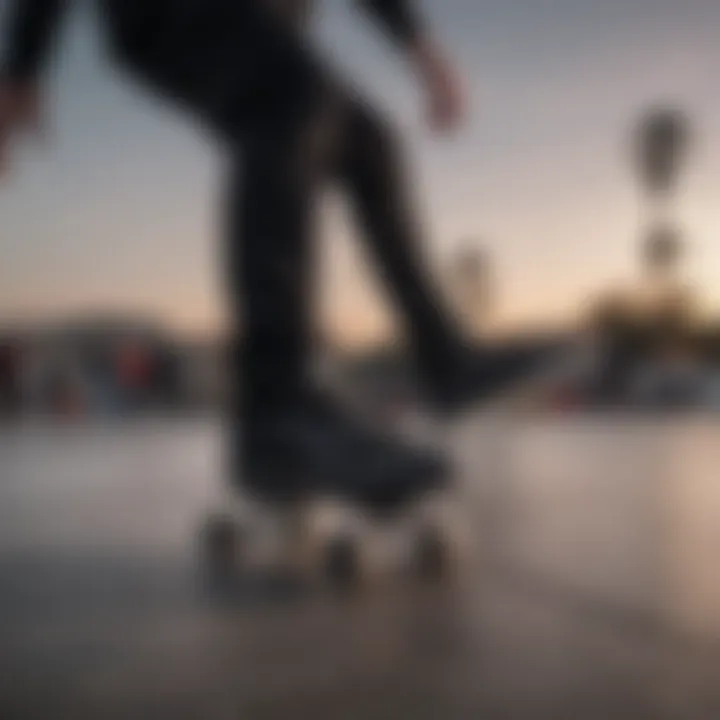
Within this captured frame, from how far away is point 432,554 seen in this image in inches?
31.6

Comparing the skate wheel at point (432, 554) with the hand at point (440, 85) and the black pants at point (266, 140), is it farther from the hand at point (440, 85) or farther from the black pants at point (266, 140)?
the hand at point (440, 85)

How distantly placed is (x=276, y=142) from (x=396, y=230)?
0.09 meters

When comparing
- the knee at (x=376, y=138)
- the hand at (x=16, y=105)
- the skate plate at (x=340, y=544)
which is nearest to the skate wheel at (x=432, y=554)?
the skate plate at (x=340, y=544)

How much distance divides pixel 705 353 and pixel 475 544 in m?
0.24

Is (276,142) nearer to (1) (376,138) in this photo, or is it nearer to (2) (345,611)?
(1) (376,138)

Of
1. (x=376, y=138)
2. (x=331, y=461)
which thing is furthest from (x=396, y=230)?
(x=331, y=461)

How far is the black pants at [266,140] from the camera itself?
0.66 metres

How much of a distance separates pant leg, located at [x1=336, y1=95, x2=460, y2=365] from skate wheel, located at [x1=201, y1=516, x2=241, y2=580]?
0.17 m

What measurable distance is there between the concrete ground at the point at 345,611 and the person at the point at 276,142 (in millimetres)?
61

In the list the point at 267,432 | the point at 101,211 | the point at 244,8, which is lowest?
the point at 267,432

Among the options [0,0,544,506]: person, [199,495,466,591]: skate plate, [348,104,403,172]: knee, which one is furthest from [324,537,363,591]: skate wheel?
[348,104,403,172]: knee

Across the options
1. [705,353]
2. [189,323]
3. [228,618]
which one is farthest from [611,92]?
[228,618]

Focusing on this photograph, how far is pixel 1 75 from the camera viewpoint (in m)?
0.67

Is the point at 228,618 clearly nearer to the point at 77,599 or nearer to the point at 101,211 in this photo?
the point at 77,599
